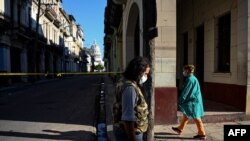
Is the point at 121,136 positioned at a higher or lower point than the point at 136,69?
lower

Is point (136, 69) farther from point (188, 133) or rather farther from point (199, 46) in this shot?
point (199, 46)

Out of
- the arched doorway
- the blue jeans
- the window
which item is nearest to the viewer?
the blue jeans

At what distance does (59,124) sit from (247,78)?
4788mm

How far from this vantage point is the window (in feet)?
37.9

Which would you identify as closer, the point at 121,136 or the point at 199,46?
the point at 121,136

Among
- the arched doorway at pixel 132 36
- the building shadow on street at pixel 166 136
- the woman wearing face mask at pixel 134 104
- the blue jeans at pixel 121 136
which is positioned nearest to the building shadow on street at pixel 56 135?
the building shadow on street at pixel 166 136

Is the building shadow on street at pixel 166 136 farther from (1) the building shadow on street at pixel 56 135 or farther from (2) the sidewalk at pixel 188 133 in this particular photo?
(1) the building shadow on street at pixel 56 135

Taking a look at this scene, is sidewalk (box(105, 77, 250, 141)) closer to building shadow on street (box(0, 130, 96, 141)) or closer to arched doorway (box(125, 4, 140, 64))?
building shadow on street (box(0, 130, 96, 141))

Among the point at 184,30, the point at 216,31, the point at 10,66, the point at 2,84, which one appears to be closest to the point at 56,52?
the point at 10,66

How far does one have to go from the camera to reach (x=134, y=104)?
3.98 metres

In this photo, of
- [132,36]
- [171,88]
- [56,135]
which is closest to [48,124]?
[56,135]

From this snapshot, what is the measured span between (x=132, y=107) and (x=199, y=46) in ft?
37.0

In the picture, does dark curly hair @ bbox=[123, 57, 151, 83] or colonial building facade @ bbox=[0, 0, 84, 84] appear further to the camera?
colonial building facade @ bbox=[0, 0, 84, 84]

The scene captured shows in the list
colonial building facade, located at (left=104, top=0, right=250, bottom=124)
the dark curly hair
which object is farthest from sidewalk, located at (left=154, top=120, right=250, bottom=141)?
the dark curly hair
